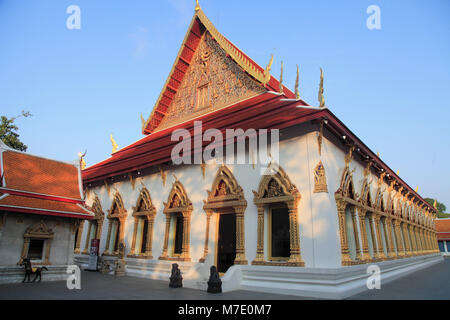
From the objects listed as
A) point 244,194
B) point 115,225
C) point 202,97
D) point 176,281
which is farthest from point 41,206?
point 202,97

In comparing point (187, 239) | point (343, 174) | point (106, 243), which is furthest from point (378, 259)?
point (106, 243)

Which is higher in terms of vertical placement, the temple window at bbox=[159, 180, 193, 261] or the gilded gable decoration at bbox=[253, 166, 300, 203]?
the gilded gable decoration at bbox=[253, 166, 300, 203]

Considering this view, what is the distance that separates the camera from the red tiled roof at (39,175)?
8641 millimetres

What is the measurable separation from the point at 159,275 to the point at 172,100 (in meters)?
8.40

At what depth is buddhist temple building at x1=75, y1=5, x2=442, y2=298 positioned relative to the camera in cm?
688

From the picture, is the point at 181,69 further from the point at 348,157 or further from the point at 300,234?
the point at 300,234

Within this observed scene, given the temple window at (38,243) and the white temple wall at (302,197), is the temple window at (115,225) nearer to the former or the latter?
the white temple wall at (302,197)

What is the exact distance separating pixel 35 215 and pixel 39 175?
57.9 inches

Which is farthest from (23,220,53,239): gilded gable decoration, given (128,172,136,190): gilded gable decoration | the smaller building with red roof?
the smaller building with red roof

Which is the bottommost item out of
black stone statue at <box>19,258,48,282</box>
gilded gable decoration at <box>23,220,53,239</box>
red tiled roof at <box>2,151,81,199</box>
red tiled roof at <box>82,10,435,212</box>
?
black stone statue at <box>19,258,48,282</box>

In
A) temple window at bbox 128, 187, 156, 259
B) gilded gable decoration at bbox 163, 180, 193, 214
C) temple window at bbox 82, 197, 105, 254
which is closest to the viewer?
gilded gable decoration at bbox 163, 180, 193, 214

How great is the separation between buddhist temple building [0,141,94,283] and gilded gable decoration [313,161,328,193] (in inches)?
260

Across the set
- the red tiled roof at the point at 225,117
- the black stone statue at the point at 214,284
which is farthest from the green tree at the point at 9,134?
the black stone statue at the point at 214,284

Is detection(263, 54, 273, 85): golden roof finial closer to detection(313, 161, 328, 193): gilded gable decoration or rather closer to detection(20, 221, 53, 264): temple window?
detection(313, 161, 328, 193): gilded gable decoration
